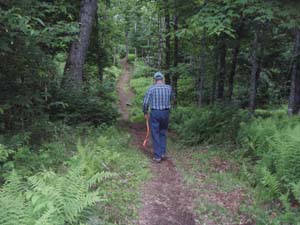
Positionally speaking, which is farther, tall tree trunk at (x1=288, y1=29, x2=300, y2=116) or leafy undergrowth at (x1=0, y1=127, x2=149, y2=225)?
tall tree trunk at (x1=288, y1=29, x2=300, y2=116)

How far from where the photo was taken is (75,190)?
4.52 m

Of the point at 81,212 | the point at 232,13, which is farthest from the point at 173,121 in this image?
the point at 81,212

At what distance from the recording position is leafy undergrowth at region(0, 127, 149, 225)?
4020 millimetres

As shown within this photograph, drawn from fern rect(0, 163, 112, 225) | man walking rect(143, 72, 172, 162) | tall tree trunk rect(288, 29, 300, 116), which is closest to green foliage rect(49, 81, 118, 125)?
man walking rect(143, 72, 172, 162)

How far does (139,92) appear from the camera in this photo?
3244 cm

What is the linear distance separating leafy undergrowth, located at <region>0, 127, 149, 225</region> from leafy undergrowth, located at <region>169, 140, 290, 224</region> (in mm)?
1131

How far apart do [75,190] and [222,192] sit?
3.14 metres

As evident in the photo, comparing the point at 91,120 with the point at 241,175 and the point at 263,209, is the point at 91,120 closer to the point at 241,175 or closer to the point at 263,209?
the point at 241,175

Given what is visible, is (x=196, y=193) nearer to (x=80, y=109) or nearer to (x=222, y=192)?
(x=222, y=192)

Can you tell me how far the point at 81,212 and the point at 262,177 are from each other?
375cm

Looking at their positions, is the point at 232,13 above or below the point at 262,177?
above

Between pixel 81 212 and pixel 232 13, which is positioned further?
pixel 232 13

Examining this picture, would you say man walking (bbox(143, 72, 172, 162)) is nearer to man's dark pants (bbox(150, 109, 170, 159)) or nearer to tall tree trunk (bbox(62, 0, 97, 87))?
man's dark pants (bbox(150, 109, 170, 159))

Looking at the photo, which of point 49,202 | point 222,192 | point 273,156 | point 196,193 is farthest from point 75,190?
point 273,156
